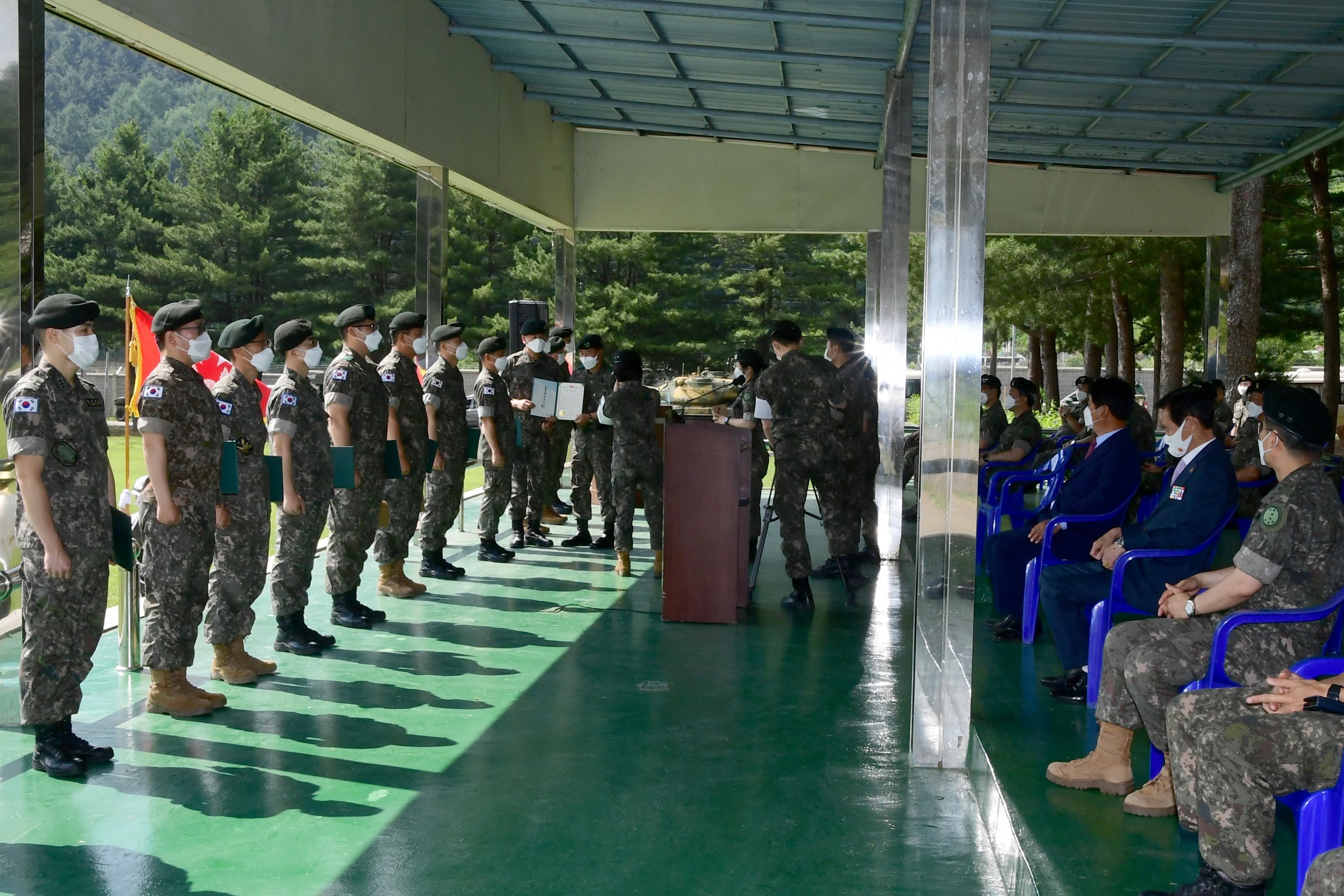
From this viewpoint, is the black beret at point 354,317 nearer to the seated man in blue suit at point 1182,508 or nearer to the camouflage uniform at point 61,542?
the camouflage uniform at point 61,542

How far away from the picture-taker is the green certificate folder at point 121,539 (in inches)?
165

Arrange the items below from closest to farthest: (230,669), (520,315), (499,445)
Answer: (230,669), (499,445), (520,315)

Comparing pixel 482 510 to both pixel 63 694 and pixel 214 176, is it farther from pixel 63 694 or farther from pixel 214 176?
pixel 214 176

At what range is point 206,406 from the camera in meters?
4.66

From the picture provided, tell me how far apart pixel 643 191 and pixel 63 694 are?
33.7 ft

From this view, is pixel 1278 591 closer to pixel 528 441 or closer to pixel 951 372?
pixel 951 372

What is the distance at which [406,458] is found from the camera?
273 inches

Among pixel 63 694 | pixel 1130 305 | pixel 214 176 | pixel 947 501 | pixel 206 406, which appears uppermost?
pixel 214 176

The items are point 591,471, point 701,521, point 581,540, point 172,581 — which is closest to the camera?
point 172,581

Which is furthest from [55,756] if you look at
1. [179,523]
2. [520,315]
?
[520,315]

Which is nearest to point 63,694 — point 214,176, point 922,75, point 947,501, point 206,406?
point 206,406

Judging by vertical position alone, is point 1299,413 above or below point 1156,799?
above

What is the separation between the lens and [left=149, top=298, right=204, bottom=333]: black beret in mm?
4473

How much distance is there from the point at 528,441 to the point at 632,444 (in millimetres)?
1832
